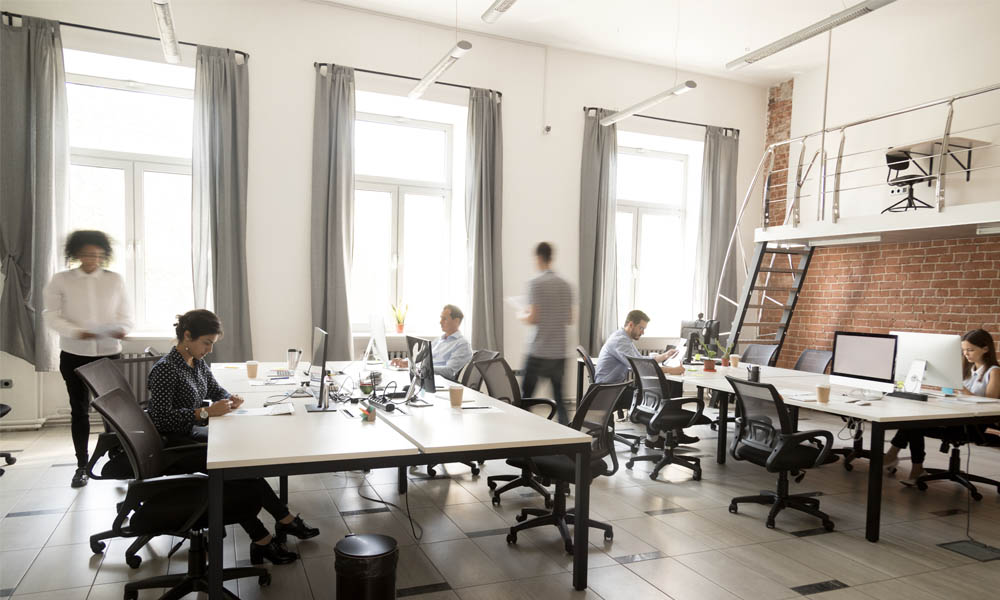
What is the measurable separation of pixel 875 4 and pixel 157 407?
16.6 feet

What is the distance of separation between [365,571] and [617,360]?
312 cm

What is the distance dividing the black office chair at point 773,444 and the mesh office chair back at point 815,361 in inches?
88.9

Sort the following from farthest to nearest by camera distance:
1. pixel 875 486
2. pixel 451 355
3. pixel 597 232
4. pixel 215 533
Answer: pixel 597 232, pixel 451 355, pixel 875 486, pixel 215 533

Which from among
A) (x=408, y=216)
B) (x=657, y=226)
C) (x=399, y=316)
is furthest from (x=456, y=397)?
(x=657, y=226)

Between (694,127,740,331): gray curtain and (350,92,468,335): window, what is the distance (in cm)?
320

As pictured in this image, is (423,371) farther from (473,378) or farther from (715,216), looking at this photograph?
(715,216)

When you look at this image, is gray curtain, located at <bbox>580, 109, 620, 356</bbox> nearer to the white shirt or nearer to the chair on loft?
the chair on loft

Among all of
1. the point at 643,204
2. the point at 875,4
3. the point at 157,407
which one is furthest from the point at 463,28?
the point at 157,407

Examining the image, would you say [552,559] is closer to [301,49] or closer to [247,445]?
[247,445]

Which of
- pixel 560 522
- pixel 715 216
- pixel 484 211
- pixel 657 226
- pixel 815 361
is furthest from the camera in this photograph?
pixel 657 226

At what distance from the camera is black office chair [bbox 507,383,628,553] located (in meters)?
3.20

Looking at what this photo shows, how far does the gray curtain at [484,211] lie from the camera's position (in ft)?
22.3

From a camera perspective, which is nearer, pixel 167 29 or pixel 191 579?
pixel 191 579

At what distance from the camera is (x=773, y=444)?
3.69 meters
